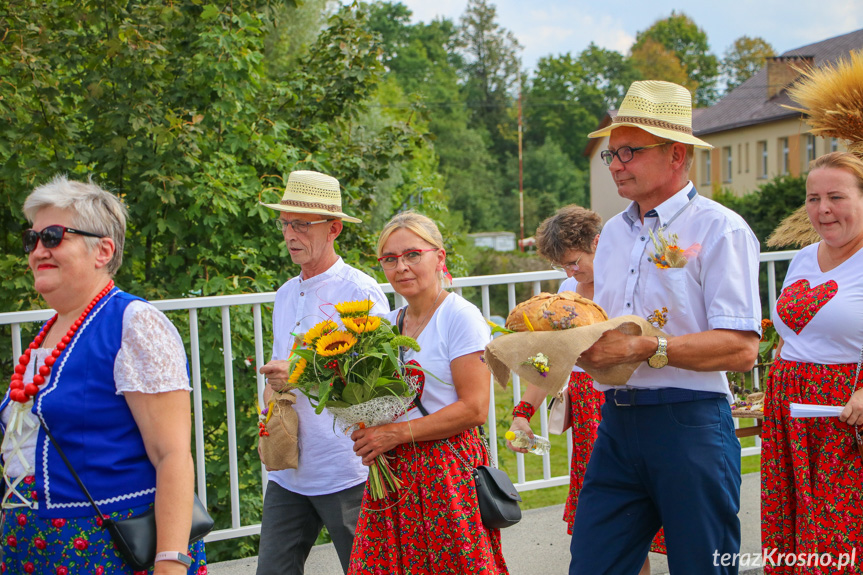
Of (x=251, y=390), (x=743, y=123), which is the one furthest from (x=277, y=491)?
(x=743, y=123)

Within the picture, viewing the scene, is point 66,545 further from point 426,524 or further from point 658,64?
point 658,64

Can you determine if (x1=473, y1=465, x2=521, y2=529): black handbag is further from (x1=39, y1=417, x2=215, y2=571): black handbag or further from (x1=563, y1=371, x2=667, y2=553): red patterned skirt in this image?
(x1=39, y1=417, x2=215, y2=571): black handbag

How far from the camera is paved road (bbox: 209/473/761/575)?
4.13 meters

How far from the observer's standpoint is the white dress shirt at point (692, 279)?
2.42 metres

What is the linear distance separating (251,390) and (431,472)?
10.0 feet

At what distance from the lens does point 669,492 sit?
Result: 8.23 ft

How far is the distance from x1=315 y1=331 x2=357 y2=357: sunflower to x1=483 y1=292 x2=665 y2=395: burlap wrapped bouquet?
51cm

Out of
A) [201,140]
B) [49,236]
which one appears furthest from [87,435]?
[201,140]

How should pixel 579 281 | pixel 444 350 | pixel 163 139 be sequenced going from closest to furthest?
pixel 444 350 < pixel 579 281 < pixel 163 139

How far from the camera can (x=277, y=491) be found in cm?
337

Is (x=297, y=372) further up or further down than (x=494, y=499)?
further up

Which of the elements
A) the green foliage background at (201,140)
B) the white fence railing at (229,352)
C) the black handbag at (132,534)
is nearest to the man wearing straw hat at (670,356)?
the black handbag at (132,534)

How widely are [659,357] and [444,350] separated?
850 mm

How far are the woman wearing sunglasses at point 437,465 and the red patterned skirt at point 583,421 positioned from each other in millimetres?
837
